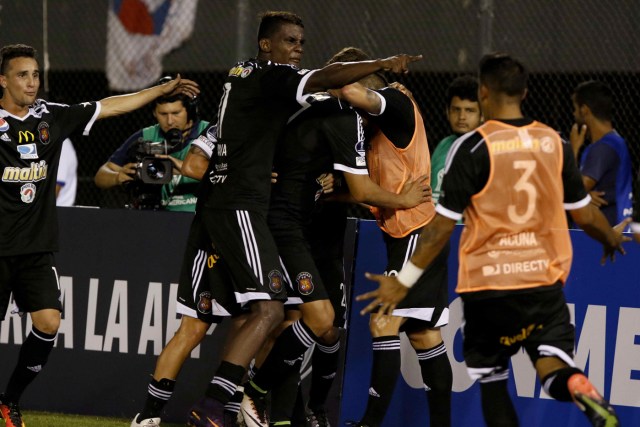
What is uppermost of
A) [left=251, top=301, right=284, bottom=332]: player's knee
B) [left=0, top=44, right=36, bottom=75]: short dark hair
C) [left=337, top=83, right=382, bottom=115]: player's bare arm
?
[left=0, top=44, right=36, bottom=75]: short dark hair

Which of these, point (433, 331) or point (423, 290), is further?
point (433, 331)

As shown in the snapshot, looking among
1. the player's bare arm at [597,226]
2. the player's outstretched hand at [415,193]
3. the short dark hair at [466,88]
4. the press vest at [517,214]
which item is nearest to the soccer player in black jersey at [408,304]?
the player's outstretched hand at [415,193]

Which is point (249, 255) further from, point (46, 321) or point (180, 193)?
point (180, 193)

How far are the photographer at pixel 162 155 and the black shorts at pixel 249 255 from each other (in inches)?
66.7

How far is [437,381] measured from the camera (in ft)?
21.2

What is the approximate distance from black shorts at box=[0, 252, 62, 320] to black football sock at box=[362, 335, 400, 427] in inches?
77.4

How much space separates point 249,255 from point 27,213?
1471 millimetres

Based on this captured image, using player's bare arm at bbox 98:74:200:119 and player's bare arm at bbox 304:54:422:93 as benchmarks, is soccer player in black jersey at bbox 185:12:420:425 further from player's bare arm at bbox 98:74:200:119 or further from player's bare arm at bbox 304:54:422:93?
player's bare arm at bbox 98:74:200:119

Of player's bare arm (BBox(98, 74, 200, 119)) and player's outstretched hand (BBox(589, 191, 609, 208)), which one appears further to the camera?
player's outstretched hand (BBox(589, 191, 609, 208))

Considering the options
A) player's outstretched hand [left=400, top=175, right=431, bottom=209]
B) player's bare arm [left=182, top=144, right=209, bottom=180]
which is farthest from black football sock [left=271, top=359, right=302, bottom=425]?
player's bare arm [left=182, top=144, right=209, bottom=180]

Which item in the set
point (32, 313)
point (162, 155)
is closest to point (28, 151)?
point (32, 313)

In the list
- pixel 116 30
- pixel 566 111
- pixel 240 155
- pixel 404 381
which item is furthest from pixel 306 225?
A: pixel 116 30

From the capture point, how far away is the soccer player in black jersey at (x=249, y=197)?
6.27 metres

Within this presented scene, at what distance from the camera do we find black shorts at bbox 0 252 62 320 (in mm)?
6852
